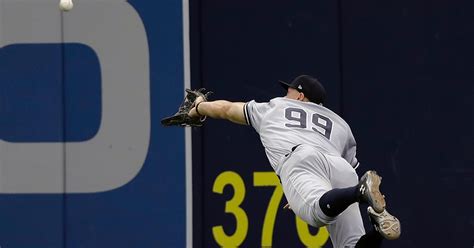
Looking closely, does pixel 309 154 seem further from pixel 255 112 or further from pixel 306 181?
pixel 255 112

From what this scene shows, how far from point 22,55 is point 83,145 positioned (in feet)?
2.35

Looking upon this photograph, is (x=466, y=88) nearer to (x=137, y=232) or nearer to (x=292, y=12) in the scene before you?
(x=292, y=12)

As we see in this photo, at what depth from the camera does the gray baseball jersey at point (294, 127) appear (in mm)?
7305

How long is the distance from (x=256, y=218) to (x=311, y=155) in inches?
66.8

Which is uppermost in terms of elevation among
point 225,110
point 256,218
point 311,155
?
point 225,110

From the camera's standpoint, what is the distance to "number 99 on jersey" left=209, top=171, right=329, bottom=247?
874 centimetres

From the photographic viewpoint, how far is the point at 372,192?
21.6 feet

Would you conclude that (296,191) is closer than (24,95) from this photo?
Yes

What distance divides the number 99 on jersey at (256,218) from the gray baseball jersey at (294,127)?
1.28 meters

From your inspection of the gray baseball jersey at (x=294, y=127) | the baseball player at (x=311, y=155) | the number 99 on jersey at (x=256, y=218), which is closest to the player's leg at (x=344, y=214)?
the baseball player at (x=311, y=155)

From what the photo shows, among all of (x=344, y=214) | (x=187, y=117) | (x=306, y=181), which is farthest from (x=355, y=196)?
(x=187, y=117)

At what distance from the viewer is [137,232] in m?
8.74

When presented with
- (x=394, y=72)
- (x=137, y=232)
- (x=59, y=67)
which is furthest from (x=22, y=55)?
(x=394, y=72)

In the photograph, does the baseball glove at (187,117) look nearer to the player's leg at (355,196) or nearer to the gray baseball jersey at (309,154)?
the gray baseball jersey at (309,154)
